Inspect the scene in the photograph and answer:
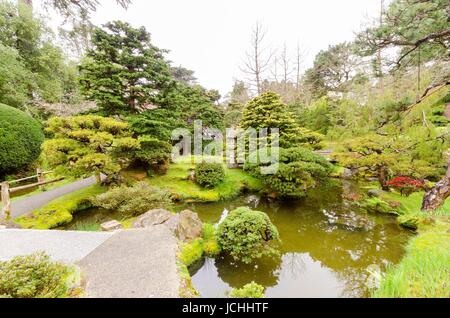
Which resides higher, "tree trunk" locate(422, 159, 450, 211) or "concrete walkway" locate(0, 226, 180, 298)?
"tree trunk" locate(422, 159, 450, 211)

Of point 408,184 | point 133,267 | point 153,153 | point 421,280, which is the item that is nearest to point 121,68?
point 153,153

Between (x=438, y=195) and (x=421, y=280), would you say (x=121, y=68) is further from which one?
(x=438, y=195)

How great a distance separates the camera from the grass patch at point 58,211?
5934 millimetres

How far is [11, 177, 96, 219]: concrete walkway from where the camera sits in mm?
6512

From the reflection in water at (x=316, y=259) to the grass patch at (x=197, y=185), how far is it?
→ 4.15 ft

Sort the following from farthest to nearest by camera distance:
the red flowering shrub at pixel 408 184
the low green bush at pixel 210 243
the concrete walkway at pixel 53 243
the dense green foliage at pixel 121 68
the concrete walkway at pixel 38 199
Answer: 1. the dense green foliage at pixel 121 68
2. the red flowering shrub at pixel 408 184
3. the concrete walkway at pixel 38 199
4. the low green bush at pixel 210 243
5. the concrete walkway at pixel 53 243

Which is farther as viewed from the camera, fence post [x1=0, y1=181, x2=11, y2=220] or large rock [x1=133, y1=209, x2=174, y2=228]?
fence post [x1=0, y1=181, x2=11, y2=220]

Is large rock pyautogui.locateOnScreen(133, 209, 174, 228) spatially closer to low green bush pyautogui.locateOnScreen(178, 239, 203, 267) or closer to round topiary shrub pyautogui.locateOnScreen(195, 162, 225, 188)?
low green bush pyautogui.locateOnScreen(178, 239, 203, 267)

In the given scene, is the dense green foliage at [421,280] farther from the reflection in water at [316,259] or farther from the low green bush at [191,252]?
the low green bush at [191,252]

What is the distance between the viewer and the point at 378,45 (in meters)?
4.91

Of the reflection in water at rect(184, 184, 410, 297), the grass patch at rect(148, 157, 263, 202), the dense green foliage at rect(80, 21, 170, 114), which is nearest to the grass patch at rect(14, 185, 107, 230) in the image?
the grass patch at rect(148, 157, 263, 202)

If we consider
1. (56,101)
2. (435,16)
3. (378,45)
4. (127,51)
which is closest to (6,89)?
(56,101)

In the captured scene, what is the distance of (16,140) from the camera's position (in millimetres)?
8500

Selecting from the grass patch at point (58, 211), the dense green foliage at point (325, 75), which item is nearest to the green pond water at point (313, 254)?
the grass patch at point (58, 211)
